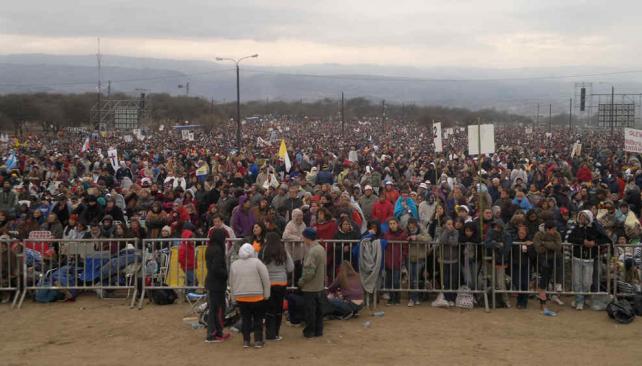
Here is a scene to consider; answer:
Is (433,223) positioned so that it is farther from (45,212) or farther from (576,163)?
(576,163)

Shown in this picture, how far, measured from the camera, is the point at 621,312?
33.0 feet

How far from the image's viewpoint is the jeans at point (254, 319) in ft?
29.1

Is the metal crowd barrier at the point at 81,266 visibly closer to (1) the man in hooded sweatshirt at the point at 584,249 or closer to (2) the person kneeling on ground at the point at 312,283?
(2) the person kneeling on ground at the point at 312,283

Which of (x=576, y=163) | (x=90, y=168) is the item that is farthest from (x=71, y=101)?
(x=576, y=163)

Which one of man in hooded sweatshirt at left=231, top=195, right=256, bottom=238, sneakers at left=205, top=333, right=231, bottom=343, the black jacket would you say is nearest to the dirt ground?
sneakers at left=205, top=333, right=231, bottom=343

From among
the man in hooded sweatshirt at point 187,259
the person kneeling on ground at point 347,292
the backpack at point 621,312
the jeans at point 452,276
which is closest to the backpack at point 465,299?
the jeans at point 452,276

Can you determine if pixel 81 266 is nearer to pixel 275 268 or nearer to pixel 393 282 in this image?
pixel 275 268

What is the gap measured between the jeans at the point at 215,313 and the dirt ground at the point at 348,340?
8.3 inches

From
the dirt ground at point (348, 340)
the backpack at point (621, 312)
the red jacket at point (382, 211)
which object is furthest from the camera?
the red jacket at point (382, 211)

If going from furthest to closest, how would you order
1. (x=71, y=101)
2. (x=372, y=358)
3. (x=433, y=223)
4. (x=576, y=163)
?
(x=71, y=101) → (x=576, y=163) → (x=433, y=223) → (x=372, y=358)

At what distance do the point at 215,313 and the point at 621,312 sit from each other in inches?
217

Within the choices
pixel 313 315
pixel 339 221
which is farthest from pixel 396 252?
pixel 313 315

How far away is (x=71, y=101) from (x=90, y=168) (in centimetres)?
7286

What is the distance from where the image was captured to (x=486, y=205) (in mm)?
13992
